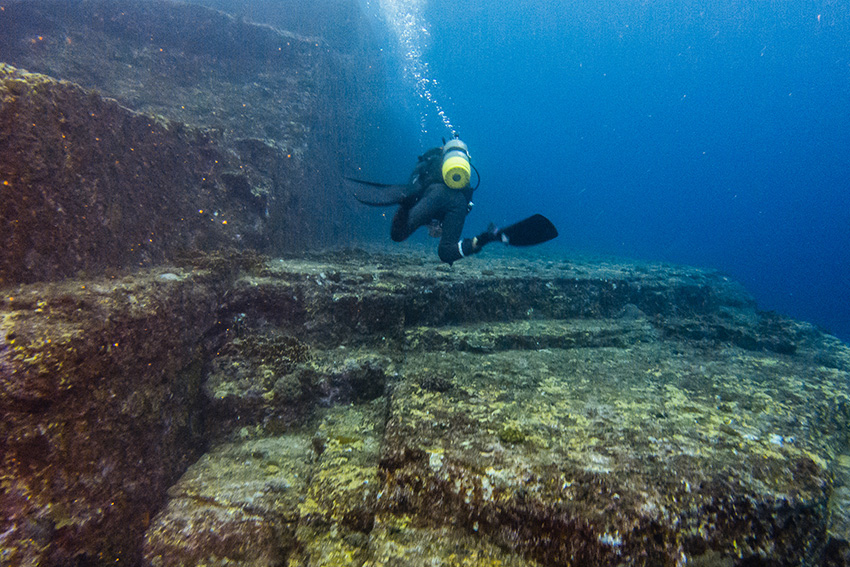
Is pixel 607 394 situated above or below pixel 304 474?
above

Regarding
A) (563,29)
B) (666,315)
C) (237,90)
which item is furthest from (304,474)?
(563,29)

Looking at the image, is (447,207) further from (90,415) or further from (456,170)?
(90,415)

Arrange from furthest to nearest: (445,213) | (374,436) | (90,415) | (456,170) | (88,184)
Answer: (445,213) < (456,170) < (88,184) < (374,436) < (90,415)

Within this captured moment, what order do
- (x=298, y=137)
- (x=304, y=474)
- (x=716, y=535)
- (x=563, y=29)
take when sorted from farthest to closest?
(x=563, y=29) < (x=298, y=137) < (x=304, y=474) < (x=716, y=535)

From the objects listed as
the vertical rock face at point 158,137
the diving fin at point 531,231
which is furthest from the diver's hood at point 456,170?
the vertical rock face at point 158,137

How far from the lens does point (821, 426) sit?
8.48ft

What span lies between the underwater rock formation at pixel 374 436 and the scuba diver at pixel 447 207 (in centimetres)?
127

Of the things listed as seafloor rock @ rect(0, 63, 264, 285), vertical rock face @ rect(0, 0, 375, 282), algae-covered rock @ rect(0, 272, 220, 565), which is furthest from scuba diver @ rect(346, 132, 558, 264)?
algae-covered rock @ rect(0, 272, 220, 565)

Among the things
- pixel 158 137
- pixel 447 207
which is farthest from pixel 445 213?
pixel 158 137

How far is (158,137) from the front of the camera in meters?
3.83

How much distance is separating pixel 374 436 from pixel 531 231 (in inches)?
125

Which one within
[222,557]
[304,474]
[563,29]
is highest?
[563,29]

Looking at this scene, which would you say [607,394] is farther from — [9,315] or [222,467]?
[9,315]

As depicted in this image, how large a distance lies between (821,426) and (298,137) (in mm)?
8764
